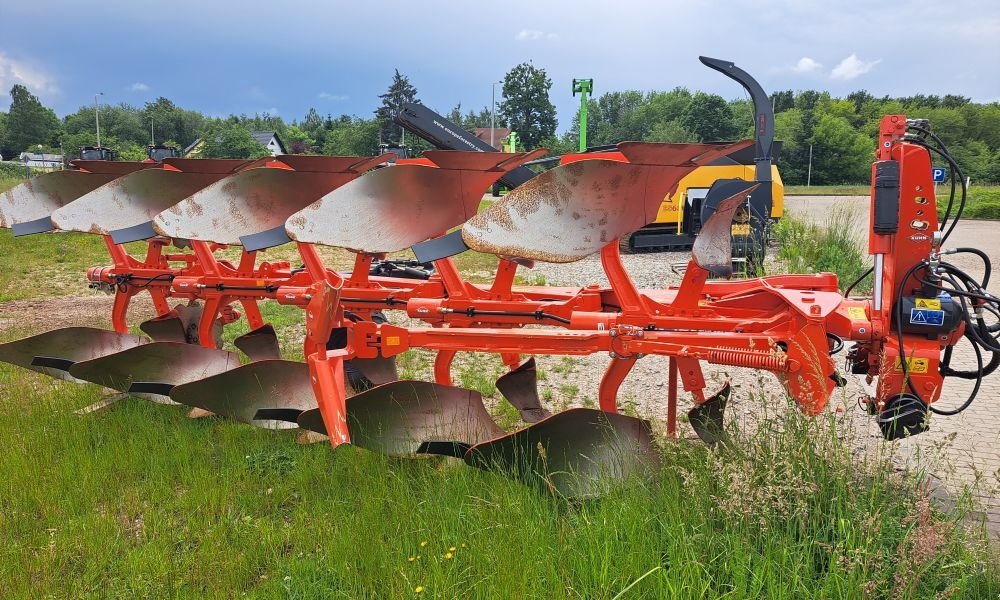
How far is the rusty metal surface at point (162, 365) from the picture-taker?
445 centimetres

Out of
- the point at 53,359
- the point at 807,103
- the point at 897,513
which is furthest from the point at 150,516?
the point at 807,103

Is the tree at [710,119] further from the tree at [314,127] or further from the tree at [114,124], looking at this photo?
the tree at [114,124]

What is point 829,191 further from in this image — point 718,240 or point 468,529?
point 468,529

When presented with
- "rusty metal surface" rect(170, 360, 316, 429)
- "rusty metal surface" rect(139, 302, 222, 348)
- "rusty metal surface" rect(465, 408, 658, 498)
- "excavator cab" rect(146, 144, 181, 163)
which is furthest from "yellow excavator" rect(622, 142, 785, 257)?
"rusty metal surface" rect(465, 408, 658, 498)

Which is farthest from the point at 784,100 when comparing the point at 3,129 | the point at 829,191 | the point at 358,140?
the point at 3,129

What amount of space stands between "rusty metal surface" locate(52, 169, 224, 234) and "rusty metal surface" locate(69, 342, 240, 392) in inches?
42.9

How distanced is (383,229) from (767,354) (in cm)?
219

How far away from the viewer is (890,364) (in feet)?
9.98

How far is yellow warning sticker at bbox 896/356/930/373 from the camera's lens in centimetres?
306

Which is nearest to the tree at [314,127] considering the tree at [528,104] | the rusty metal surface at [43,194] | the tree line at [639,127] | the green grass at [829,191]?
the tree line at [639,127]

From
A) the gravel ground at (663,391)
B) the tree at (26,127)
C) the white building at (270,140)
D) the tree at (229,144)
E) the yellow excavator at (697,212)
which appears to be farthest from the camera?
the tree at (26,127)

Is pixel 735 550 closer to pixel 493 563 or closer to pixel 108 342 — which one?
pixel 493 563

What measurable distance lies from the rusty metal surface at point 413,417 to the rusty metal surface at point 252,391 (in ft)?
2.00

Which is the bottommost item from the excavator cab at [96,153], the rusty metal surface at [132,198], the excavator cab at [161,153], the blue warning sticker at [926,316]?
the blue warning sticker at [926,316]
